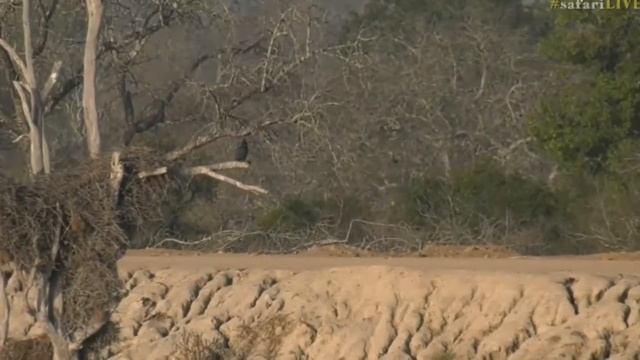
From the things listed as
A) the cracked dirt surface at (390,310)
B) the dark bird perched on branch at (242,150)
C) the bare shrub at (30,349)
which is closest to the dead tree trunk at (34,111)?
the bare shrub at (30,349)

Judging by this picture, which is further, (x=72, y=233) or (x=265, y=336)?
(x=265, y=336)

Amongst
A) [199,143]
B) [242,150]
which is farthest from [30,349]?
[242,150]

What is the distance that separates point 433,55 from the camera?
4781 cm

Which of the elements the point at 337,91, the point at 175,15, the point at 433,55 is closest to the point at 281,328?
the point at 175,15

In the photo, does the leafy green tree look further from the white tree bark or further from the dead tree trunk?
the dead tree trunk

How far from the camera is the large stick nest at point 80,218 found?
16625 mm

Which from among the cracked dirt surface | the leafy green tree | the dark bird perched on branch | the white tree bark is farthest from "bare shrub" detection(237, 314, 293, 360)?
the leafy green tree

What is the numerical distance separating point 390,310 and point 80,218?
4754mm

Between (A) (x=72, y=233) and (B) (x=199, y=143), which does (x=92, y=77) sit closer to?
(A) (x=72, y=233)

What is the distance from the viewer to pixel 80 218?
1677 centimetres

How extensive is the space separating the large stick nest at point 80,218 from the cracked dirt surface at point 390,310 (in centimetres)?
377

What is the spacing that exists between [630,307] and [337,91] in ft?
61.5

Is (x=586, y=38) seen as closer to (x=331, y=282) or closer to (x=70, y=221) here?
(x=331, y=282)

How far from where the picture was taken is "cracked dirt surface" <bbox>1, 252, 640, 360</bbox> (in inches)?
727
